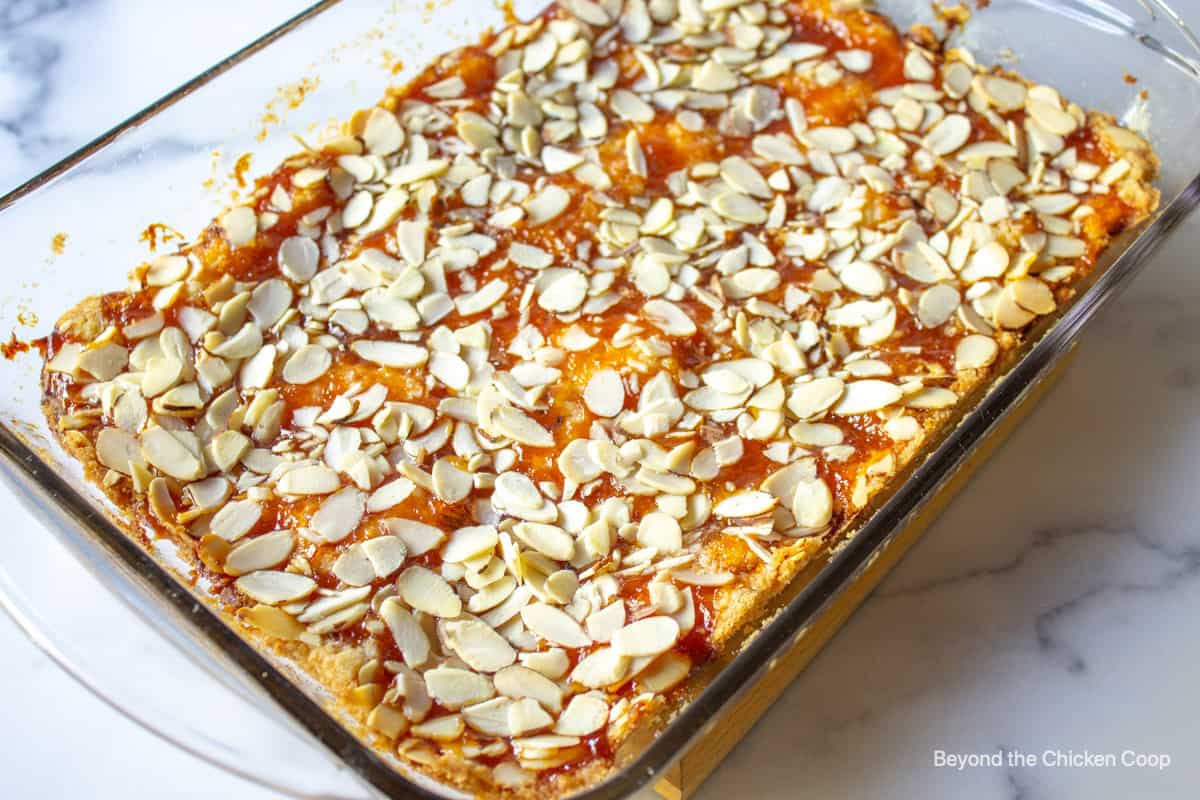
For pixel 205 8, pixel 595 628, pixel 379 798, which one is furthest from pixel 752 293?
pixel 205 8

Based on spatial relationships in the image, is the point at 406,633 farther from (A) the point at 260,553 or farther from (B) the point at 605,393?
(B) the point at 605,393

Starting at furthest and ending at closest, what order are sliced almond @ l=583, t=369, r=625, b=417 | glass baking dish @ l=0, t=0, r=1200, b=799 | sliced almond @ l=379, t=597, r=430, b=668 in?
sliced almond @ l=583, t=369, r=625, b=417, sliced almond @ l=379, t=597, r=430, b=668, glass baking dish @ l=0, t=0, r=1200, b=799

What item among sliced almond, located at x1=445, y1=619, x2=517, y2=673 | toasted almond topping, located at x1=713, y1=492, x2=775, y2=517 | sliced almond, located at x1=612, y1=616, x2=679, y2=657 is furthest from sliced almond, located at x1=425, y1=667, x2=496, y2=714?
toasted almond topping, located at x1=713, y1=492, x2=775, y2=517

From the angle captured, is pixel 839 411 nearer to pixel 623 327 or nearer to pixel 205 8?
pixel 623 327

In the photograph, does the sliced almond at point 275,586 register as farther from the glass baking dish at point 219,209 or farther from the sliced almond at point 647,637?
the sliced almond at point 647,637

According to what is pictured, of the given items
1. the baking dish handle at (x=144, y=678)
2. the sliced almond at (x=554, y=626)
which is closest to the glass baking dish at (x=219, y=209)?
the baking dish handle at (x=144, y=678)

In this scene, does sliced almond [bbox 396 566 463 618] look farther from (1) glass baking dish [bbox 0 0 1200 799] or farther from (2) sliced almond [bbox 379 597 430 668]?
(1) glass baking dish [bbox 0 0 1200 799]

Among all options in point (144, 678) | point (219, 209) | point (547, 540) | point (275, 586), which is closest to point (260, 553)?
point (275, 586)
